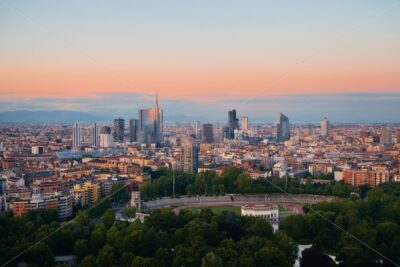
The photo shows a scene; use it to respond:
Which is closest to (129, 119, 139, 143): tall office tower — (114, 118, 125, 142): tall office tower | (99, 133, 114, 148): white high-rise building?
(114, 118, 125, 142): tall office tower

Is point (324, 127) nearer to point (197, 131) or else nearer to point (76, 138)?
point (197, 131)

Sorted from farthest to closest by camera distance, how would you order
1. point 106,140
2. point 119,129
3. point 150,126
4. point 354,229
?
point 106,140
point 119,129
point 150,126
point 354,229

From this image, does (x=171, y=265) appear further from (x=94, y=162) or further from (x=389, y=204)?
(x=94, y=162)

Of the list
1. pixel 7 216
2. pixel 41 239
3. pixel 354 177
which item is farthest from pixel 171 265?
pixel 354 177

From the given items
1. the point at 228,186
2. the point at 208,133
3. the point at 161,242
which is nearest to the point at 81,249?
the point at 161,242

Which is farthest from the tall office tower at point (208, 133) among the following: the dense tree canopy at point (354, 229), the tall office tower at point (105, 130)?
the dense tree canopy at point (354, 229)
